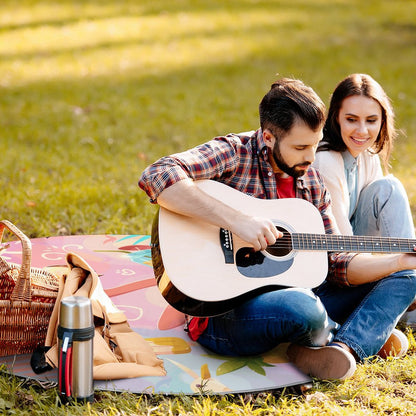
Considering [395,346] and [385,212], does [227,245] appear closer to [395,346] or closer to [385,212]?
[395,346]

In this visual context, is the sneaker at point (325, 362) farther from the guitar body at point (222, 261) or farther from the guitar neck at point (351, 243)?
the guitar neck at point (351, 243)

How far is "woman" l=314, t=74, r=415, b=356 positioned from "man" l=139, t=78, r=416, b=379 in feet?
0.74

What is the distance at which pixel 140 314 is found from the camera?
3.43m

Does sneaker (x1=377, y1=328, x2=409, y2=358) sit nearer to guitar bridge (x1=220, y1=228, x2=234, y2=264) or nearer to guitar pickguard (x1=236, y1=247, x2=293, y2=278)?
guitar pickguard (x1=236, y1=247, x2=293, y2=278)

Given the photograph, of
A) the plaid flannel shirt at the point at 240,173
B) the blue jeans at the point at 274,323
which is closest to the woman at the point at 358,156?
the plaid flannel shirt at the point at 240,173

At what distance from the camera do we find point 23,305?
2.87 meters

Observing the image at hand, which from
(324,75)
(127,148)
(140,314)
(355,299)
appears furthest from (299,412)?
(324,75)

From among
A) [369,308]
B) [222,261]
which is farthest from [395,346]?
[222,261]

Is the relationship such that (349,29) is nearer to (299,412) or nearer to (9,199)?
(9,199)

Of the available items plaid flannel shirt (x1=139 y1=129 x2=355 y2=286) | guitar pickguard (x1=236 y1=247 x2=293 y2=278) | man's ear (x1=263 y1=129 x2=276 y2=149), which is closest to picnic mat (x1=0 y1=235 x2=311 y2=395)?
guitar pickguard (x1=236 y1=247 x2=293 y2=278)

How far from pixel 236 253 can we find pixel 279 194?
46cm

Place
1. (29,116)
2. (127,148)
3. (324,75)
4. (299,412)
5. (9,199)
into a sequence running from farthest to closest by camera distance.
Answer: (324,75) → (29,116) → (127,148) → (9,199) → (299,412)

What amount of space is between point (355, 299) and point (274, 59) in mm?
7286

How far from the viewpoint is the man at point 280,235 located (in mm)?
2865
